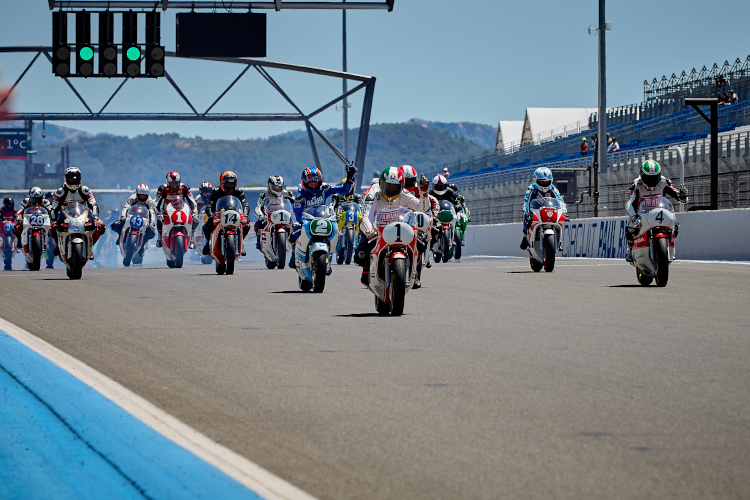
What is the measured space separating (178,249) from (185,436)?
20.1 m

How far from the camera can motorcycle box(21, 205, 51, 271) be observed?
23391mm

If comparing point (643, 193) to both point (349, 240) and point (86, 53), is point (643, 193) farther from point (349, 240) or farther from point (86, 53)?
point (86, 53)

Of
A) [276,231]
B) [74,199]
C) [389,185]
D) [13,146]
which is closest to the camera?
[389,185]

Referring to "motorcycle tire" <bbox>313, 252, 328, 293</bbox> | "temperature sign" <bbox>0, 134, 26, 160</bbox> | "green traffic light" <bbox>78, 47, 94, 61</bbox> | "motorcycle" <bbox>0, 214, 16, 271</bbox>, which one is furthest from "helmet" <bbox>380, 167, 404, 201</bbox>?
"temperature sign" <bbox>0, 134, 26, 160</bbox>

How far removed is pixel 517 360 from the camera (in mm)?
7703

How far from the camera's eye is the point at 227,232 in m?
19.9

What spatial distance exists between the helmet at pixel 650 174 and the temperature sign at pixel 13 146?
210ft

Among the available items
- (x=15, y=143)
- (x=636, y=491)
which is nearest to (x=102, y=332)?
(x=636, y=491)

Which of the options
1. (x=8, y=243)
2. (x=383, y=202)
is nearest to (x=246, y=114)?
(x=8, y=243)

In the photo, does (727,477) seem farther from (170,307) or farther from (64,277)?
(64,277)

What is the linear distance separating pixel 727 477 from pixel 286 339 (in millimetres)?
5144

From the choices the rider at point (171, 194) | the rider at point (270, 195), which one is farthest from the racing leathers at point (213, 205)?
the rider at point (171, 194)

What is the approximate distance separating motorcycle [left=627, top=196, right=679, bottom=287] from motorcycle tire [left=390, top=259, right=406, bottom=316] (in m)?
4.72

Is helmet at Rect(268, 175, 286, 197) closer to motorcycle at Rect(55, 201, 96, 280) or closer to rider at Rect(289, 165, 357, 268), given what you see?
rider at Rect(289, 165, 357, 268)
